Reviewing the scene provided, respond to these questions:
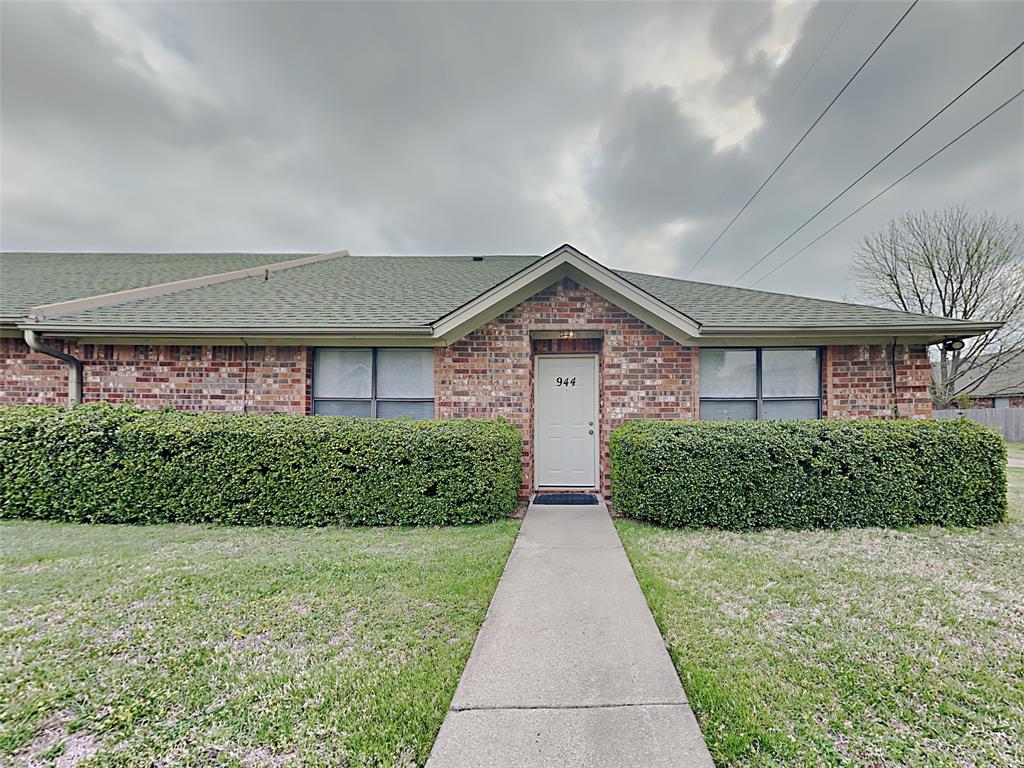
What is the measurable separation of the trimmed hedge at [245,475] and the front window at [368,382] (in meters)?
1.27

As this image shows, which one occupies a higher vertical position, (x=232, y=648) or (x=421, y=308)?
(x=421, y=308)

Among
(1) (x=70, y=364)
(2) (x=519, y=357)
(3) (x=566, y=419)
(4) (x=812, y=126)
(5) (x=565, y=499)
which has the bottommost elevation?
(5) (x=565, y=499)

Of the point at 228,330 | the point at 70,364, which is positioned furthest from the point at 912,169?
the point at 70,364

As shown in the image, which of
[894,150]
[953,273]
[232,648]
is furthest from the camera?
[953,273]

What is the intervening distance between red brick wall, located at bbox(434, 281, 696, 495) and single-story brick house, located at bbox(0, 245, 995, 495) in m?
0.02

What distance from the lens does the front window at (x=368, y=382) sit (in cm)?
694

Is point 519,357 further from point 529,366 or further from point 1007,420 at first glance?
point 1007,420

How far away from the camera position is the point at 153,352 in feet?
22.1

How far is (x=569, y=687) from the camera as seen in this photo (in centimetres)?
242

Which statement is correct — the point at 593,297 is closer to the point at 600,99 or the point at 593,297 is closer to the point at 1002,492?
the point at 1002,492

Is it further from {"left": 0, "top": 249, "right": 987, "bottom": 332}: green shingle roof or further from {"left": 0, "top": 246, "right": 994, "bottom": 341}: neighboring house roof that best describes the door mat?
{"left": 0, "top": 249, "right": 987, "bottom": 332}: green shingle roof

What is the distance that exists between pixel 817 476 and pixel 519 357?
430cm

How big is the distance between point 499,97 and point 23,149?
1066 centimetres

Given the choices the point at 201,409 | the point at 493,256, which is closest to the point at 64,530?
the point at 201,409
